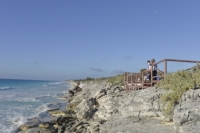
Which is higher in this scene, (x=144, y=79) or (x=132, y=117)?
(x=144, y=79)

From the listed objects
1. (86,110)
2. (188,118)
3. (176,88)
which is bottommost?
(86,110)

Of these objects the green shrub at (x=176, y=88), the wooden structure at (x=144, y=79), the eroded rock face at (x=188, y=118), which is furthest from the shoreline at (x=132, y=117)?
the wooden structure at (x=144, y=79)

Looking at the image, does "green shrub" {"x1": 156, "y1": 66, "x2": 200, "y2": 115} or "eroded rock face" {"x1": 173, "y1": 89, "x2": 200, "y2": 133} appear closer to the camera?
"eroded rock face" {"x1": 173, "y1": 89, "x2": 200, "y2": 133}

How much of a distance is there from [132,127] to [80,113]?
750cm

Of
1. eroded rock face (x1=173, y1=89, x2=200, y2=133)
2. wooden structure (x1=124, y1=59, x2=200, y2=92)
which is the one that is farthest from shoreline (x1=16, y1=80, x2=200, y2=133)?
wooden structure (x1=124, y1=59, x2=200, y2=92)

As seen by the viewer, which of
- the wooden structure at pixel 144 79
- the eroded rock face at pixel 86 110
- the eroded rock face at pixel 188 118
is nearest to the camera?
the eroded rock face at pixel 188 118

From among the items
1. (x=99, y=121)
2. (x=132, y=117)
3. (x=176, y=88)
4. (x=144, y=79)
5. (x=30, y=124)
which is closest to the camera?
(x=176, y=88)

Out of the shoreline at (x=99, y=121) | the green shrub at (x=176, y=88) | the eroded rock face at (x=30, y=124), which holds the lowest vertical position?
the eroded rock face at (x=30, y=124)

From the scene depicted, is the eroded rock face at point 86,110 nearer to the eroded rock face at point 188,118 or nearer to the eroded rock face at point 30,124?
the eroded rock face at point 30,124

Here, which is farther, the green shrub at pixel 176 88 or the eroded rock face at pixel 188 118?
the green shrub at pixel 176 88

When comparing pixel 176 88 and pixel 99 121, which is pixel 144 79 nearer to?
pixel 99 121

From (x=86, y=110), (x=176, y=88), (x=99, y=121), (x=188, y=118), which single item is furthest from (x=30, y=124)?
(x=188, y=118)

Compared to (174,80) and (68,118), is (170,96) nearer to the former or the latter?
(174,80)

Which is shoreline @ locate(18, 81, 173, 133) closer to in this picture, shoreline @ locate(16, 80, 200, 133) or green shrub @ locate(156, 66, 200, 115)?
shoreline @ locate(16, 80, 200, 133)
